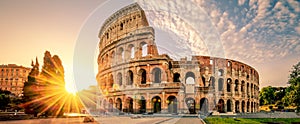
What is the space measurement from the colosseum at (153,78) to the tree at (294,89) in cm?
1436

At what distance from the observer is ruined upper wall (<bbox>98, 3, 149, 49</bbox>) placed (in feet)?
117

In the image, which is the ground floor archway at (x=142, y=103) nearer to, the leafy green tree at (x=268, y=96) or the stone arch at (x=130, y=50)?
the stone arch at (x=130, y=50)

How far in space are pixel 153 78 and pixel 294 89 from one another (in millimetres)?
17959

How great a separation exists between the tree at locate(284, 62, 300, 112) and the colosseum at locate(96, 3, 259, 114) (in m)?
14.4

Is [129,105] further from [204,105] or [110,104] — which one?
[204,105]

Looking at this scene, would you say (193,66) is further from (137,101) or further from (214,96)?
(137,101)

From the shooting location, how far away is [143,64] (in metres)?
34.2

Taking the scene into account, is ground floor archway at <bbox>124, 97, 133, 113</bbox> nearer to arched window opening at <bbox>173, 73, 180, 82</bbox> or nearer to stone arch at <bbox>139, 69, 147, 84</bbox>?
stone arch at <bbox>139, 69, 147, 84</bbox>

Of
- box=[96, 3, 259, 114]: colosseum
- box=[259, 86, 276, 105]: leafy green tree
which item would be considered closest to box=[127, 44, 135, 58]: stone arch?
box=[96, 3, 259, 114]: colosseum

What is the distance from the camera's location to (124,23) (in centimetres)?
3772

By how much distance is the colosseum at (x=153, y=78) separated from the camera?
33.5 metres

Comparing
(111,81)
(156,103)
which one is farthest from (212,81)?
(111,81)

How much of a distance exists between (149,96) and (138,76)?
3039 millimetres

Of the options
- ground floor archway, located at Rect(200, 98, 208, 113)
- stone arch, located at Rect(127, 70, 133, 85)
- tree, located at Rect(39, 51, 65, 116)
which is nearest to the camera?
tree, located at Rect(39, 51, 65, 116)
